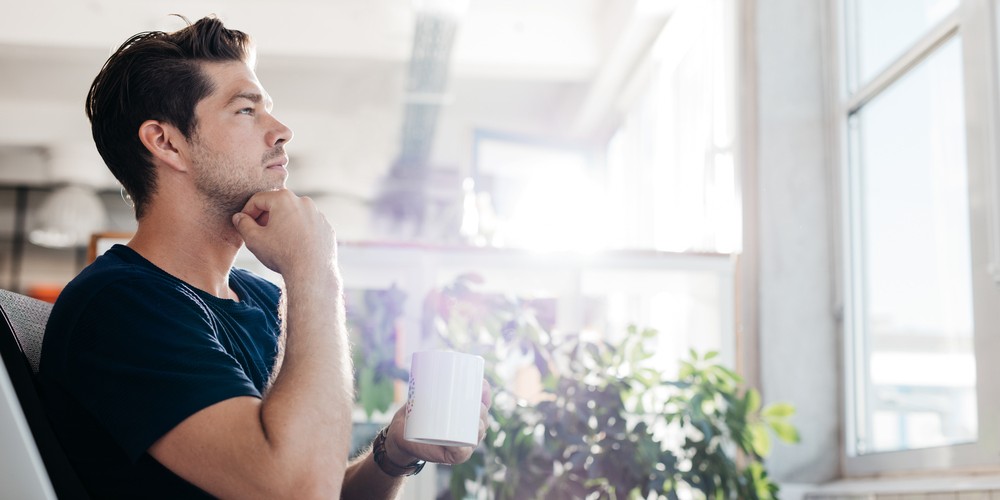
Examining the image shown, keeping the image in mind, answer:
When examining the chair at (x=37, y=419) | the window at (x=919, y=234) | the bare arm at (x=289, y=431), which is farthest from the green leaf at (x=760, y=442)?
the chair at (x=37, y=419)

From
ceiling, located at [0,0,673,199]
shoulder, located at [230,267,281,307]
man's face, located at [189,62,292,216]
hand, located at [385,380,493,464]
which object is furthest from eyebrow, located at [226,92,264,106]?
Answer: ceiling, located at [0,0,673,199]

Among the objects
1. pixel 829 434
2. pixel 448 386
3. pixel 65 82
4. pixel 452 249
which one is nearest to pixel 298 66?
pixel 65 82

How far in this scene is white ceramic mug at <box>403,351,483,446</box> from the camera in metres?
1.03

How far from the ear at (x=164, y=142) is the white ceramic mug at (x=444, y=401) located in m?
0.43

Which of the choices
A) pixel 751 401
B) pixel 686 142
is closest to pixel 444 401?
pixel 751 401

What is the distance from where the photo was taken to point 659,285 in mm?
2787

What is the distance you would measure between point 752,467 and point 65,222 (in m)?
6.94

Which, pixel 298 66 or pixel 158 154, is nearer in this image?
pixel 158 154

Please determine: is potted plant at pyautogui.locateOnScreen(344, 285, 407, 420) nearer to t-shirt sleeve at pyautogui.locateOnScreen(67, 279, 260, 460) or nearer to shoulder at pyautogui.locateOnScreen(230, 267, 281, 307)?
shoulder at pyautogui.locateOnScreen(230, 267, 281, 307)

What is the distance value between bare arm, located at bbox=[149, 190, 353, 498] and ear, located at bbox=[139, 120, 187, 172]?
12.3 inches

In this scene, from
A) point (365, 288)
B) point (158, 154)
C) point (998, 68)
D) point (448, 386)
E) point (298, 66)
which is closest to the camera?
point (448, 386)

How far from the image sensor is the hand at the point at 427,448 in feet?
3.83

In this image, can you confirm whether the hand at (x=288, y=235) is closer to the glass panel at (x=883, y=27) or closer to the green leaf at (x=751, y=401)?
the green leaf at (x=751, y=401)

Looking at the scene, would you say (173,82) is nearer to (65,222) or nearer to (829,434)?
(829,434)
